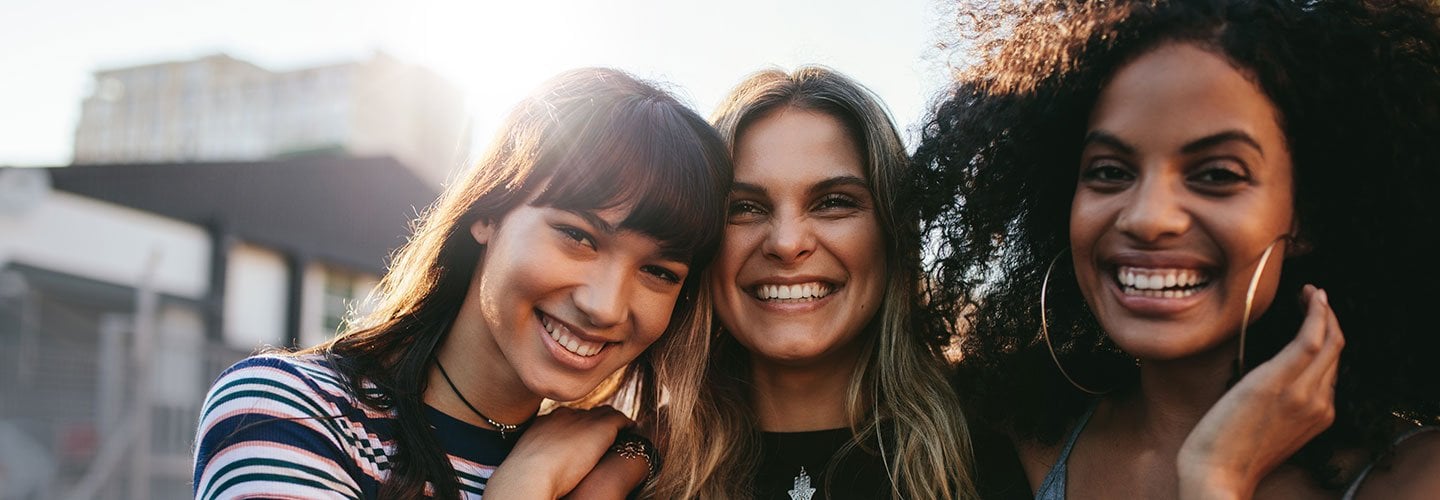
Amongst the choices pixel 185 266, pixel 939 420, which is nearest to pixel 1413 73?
pixel 939 420

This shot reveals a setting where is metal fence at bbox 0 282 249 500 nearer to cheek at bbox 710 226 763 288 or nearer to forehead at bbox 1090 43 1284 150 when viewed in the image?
cheek at bbox 710 226 763 288

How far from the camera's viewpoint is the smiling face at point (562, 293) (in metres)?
2.85

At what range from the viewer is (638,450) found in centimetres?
324

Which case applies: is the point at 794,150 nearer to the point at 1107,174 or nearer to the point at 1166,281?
the point at 1107,174

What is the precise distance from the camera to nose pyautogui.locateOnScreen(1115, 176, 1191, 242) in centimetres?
228

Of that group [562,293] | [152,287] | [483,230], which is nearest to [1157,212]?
[562,293]

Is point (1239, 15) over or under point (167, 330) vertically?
over

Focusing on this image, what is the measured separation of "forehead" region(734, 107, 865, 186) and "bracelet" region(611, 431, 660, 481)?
0.80 m

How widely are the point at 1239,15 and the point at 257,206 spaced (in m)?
16.8

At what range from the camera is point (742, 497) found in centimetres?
320

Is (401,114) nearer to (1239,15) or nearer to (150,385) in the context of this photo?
(150,385)

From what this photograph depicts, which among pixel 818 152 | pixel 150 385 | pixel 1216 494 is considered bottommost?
pixel 150 385

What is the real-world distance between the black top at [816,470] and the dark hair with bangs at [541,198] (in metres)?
0.57

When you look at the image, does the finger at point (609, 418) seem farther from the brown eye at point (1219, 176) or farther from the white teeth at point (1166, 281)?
the brown eye at point (1219, 176)
